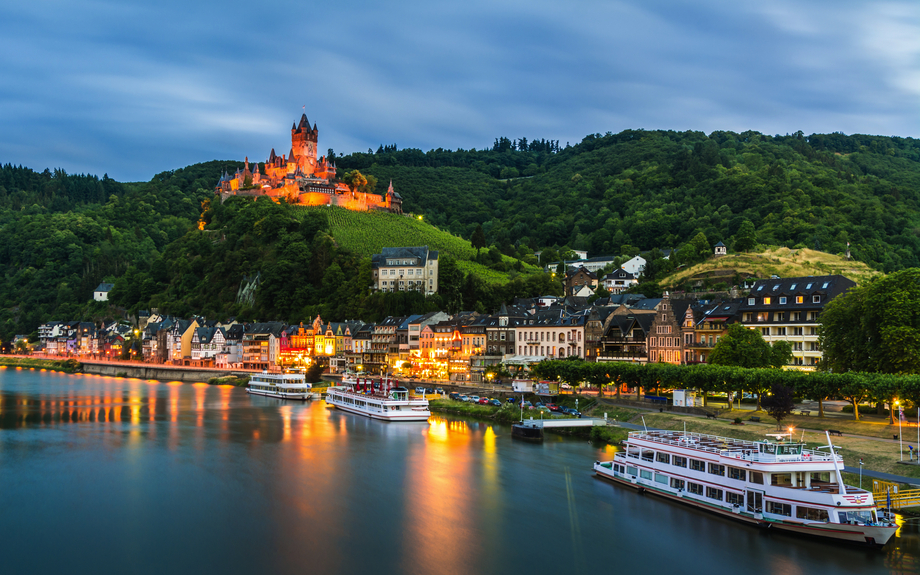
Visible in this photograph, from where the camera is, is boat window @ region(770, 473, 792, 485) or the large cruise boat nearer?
the large cruise boat

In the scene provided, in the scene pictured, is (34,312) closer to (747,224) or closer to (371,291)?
(371,291)

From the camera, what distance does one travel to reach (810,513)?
28.0m

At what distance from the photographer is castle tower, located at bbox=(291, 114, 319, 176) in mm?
153000

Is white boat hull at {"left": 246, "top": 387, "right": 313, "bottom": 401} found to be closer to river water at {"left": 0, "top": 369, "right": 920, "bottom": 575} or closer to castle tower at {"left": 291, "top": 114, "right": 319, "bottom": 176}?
river water at {"left": 0, "top": 369, "right": 920, "bottom": 575}

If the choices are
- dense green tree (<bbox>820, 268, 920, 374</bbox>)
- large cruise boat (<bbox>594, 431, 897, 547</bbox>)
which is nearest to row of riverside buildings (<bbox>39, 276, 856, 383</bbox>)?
dense green tree (<bbox>820, 268, 920, 374</bbox>)

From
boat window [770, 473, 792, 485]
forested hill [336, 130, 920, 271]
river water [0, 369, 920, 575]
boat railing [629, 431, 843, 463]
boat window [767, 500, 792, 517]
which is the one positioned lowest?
river water [0, 369, 920, 575]

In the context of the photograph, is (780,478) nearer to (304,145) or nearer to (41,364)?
(41,364)

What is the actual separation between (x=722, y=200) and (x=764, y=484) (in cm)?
11379

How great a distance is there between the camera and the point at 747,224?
109 meters

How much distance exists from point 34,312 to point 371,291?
80562mm

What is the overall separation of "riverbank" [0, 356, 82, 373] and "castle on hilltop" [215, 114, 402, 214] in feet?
151

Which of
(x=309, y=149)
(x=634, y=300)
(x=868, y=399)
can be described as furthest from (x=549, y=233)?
(x=868, y=399)

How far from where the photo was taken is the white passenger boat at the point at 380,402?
6228 cm

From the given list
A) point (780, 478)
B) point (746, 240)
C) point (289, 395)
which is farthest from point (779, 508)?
point (746, 240)
